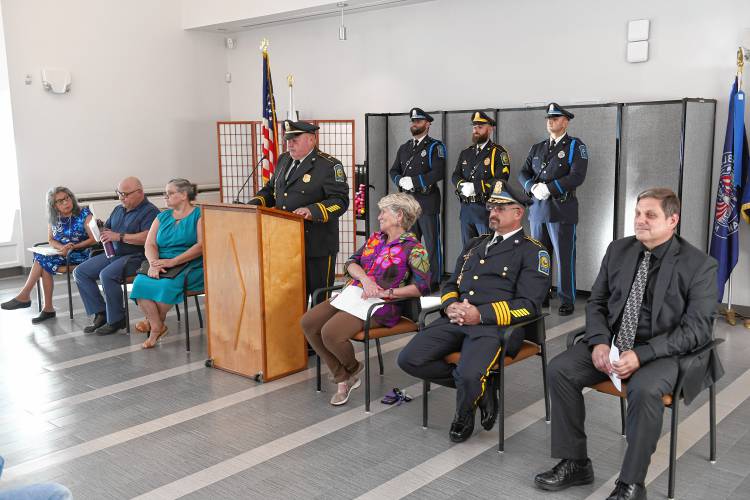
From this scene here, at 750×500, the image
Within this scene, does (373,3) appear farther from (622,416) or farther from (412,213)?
(622,416)

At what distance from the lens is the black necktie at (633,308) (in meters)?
3.08

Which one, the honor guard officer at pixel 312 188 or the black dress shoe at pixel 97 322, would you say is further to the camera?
the black dress shoe at pixel 97 322

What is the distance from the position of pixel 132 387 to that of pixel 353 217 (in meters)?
4.26

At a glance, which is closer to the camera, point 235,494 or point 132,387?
point 235,494

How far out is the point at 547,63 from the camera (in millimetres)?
7066

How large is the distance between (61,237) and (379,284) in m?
3.48

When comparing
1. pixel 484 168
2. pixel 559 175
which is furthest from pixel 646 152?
pixel 484 168

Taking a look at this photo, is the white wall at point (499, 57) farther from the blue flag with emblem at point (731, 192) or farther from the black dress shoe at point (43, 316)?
the black dress shoe at point (43, 316)

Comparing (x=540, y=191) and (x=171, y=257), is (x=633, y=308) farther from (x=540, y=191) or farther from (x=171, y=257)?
(x=171, y=257)

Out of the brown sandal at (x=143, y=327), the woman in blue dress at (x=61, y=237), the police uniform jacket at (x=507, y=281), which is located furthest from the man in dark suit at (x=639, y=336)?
the woman in blue dress at (x=61, y=237)

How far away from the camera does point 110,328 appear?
228 inches

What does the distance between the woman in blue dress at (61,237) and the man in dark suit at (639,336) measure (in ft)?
14.9

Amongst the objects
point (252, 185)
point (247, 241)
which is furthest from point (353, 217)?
point (247, 241)

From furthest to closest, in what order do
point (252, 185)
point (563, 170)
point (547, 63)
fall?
point (252, 185)
point (547, 63)
point (563, 170)
